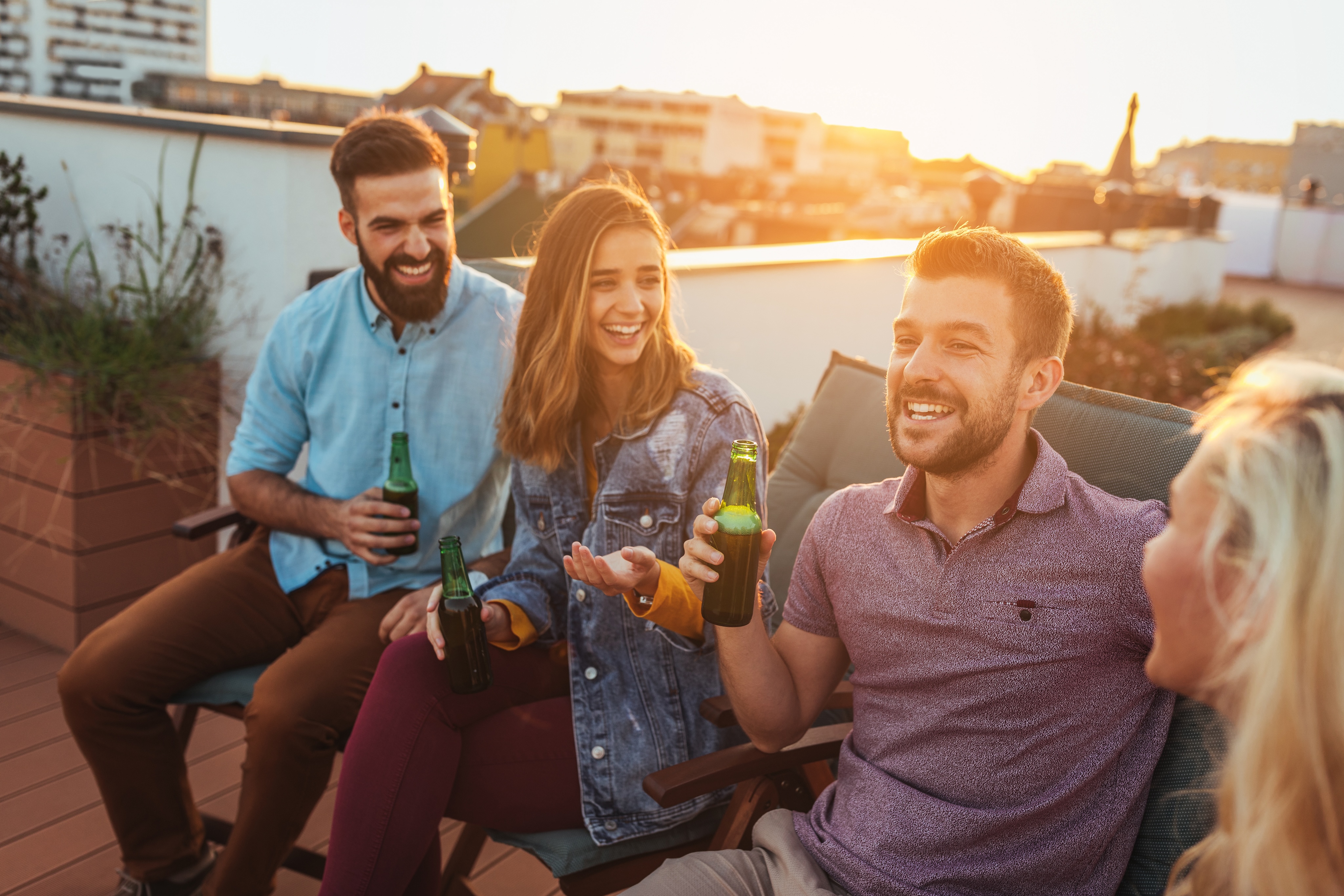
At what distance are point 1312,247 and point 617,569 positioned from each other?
20.5 m

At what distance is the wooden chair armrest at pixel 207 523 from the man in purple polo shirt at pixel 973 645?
141 centimetres

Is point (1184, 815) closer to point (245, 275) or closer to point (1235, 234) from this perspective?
point (245, 275)

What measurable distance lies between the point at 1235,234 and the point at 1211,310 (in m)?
9.40

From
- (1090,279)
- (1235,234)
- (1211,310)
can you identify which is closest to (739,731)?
(1090,279)

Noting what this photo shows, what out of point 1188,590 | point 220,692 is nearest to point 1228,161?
point 220,692

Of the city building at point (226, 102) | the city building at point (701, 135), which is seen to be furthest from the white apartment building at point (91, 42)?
the city building at point (701, 135)

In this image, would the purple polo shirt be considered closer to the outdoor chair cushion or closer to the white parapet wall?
the outdoor chair cushion

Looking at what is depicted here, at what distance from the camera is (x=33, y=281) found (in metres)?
3.43

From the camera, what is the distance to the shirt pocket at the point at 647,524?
1876 mm

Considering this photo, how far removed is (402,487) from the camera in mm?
2158

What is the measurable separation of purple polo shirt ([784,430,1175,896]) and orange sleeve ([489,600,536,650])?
2.25 feet

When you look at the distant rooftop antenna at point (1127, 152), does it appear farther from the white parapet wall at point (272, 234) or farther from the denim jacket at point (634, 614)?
the denim jacket at point (634, 614)

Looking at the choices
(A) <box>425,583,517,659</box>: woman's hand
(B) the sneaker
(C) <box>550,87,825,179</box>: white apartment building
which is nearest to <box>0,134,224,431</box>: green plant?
(B) the sneaker

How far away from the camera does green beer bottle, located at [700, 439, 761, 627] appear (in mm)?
1459
